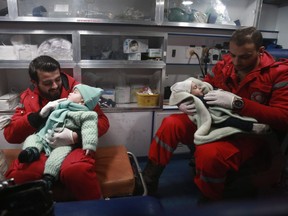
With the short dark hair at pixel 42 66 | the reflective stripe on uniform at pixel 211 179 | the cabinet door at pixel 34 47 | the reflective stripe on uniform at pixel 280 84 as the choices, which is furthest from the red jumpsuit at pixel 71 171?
the reflective stripe on uniform at pixel 280 84

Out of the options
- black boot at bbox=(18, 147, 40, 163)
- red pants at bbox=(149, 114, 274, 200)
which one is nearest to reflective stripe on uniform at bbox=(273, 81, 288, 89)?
red pants at bbox=(149, 114, 274, 200)

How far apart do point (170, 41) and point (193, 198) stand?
1.55 metres

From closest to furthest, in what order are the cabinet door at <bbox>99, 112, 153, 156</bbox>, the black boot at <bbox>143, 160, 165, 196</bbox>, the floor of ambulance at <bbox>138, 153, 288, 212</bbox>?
the black boot at <bbox>143, 160, 165, 196</bbox>
the floor of ambulance at <bbox>138, 153, 288, 212</bbox>
the cabinet door at <bbox>99, 112, 153, 156</bbox>

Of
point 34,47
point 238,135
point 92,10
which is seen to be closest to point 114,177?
point 238,135

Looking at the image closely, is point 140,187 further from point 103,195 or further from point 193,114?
point 193,114

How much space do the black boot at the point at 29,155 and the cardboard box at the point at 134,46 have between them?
1.20 meters

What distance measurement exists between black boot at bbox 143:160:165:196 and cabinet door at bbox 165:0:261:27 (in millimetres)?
1280

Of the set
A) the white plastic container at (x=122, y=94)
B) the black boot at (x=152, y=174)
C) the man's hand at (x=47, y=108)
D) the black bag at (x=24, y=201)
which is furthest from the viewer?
the white plastic container at (x=122, y=94)

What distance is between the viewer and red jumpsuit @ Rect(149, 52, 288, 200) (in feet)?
4.08

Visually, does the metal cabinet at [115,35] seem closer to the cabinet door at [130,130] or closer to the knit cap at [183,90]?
the cabinet door at [130,130]

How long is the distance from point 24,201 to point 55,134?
947 millimetres

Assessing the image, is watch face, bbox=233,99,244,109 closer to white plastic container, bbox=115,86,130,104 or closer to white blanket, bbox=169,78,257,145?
white blanket, bbox=169,78,257,145

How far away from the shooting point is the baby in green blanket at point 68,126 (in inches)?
53.6

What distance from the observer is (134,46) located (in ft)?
6.99
